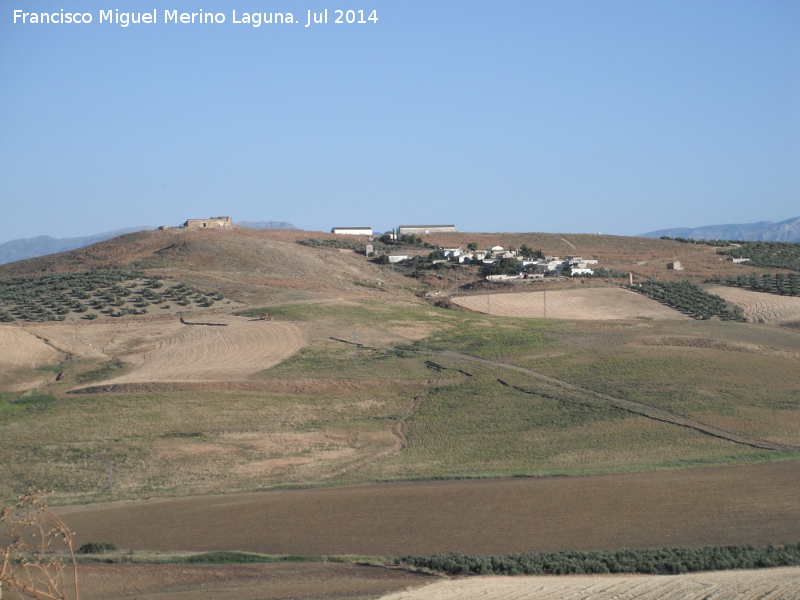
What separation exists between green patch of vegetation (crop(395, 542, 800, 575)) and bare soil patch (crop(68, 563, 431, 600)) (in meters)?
0.96

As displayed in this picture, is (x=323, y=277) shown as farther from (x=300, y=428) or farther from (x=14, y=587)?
(x=14, y=587)

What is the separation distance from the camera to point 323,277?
71.4 metres

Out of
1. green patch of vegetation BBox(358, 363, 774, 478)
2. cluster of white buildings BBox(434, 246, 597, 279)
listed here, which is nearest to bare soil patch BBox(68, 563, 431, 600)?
green patch of vegetation BBox(358, 363, 774, 478)

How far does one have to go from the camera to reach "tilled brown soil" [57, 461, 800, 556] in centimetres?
1945

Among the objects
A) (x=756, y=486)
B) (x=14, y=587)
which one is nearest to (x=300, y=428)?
(x=756, y=486)

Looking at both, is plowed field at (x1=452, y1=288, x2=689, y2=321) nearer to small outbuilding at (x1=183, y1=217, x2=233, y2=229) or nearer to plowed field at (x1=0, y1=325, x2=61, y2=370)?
plowed field at (x1=0, y1=325, x2=61, y2=370)

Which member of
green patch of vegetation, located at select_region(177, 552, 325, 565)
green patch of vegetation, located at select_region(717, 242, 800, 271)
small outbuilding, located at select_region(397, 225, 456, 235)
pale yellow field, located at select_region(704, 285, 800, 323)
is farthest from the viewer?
small outbuilding, located at select_region(397, 225, 456, 235)

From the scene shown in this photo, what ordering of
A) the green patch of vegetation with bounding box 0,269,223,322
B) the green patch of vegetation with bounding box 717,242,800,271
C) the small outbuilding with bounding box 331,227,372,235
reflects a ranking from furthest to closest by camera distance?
the small outbuilding with bounding box 331,227,372,235, the green patch of vegetation with bounding box 717,242,800,271, the green patch of vegetation with bounding box 0,269,223,322

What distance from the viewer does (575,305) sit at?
60438 mm

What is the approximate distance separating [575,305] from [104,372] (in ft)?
119

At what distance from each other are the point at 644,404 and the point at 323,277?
138 ft

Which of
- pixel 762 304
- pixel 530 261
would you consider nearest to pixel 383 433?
pixel 762 304

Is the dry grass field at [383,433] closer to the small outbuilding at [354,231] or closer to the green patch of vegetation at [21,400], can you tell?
the green patch of vegetation at [21,400]

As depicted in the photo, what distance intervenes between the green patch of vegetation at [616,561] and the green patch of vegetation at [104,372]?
25676 millimetres
